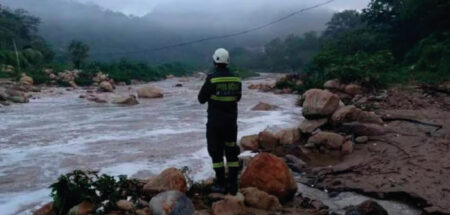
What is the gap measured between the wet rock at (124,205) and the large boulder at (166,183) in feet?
1.35


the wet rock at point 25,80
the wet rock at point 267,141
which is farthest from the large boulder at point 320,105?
the wet rock at point 25,80

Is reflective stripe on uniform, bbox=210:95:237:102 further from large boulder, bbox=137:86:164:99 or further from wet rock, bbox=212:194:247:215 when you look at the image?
large boulder, bbox=137:86:164:99

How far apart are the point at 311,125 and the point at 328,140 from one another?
102 centimetres

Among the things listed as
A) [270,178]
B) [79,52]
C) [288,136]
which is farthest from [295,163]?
[79,52]

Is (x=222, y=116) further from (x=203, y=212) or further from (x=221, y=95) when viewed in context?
(x=203, y=212)

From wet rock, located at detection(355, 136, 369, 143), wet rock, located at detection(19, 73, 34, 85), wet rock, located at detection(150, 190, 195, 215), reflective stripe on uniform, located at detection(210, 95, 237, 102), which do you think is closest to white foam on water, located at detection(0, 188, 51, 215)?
wet rock, located at detection(150, 190, 195, 215)

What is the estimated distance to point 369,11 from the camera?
30672 mm

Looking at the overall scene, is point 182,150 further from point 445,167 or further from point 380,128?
point 445,167

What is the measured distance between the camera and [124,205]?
4332 millimetres

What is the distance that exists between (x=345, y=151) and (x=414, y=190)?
8.52 ft

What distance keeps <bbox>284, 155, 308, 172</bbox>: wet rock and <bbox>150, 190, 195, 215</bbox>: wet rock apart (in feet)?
8.86

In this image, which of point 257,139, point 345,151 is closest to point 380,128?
point 345,151

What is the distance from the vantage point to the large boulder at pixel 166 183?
475 cm

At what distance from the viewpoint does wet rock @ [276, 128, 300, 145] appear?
8.50 m
